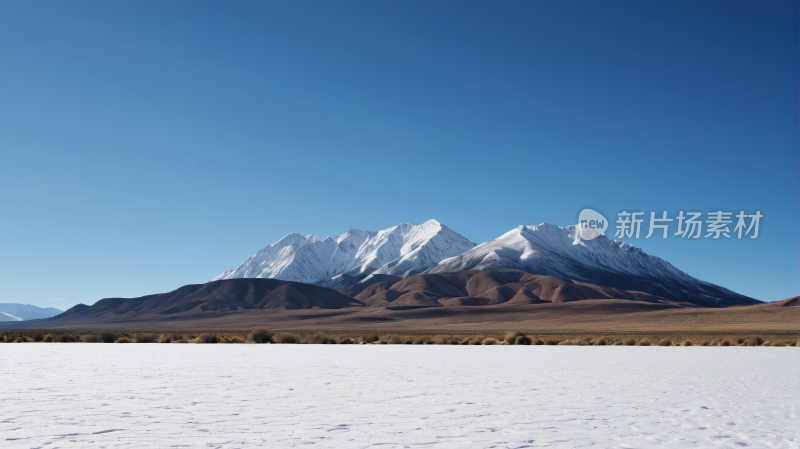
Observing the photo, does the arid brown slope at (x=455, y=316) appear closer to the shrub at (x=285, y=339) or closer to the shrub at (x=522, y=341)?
the shrub at (x=285, y=339)

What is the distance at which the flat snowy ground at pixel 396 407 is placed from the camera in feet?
23.1

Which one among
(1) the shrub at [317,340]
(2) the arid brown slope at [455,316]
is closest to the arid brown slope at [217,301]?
(2) the arid brown slope at [455,316]

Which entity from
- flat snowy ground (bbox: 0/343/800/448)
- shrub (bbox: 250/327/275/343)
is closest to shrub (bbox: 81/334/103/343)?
shrub (bbox: 250/327/275/343)

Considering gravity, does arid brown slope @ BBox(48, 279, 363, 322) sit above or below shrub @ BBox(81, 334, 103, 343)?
above

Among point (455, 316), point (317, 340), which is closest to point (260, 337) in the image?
point (317, 340)

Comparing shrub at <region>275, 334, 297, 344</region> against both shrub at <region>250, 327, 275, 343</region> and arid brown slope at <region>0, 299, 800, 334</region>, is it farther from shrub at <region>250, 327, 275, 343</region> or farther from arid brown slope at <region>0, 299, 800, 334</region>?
arid brown slope at <region>0, 299, 800, 334</region>

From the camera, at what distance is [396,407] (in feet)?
31.3

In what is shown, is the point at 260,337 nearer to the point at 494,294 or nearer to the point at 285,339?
the point at 285,339

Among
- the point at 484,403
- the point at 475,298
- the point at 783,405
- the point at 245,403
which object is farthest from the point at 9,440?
the point at 475,298

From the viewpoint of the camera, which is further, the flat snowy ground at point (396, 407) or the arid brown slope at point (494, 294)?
the arid brown slope at point (494, 294)

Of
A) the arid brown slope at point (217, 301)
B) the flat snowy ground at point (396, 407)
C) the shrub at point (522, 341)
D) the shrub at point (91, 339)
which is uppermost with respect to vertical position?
the arid brown slope at point (217, 301)

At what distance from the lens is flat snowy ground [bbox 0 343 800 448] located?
23.1ft

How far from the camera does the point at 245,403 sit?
390 inches

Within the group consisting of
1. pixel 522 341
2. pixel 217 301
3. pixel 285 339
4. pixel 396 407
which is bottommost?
pixel 522 341
